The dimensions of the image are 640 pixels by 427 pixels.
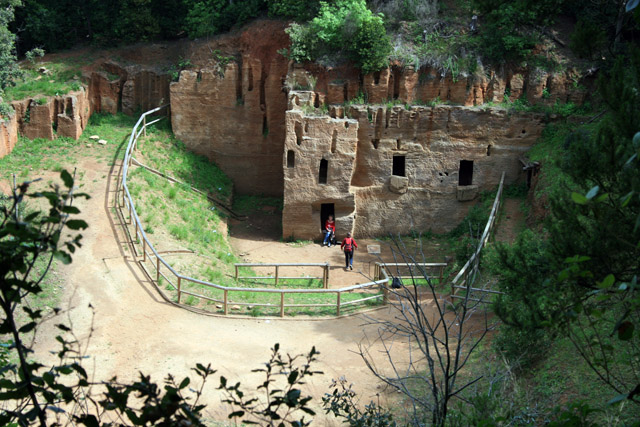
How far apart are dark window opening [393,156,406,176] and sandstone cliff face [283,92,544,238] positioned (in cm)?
5

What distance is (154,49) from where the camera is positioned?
25438 millimetres

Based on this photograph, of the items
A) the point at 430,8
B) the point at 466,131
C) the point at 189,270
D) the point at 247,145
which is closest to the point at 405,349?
the point at 189,270

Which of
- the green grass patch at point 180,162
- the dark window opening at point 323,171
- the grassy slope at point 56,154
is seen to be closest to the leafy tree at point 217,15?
the green grass patch at point 180,162

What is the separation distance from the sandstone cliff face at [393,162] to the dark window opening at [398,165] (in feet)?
0.18

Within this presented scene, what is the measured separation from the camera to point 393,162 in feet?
74.0

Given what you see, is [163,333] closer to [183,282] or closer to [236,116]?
[183,282]

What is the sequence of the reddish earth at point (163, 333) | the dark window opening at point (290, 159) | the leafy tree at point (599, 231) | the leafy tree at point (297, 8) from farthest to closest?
the leafy tree at point (297, 8)
the dark window opening at point (290, 159)
the reddish earth at point (163, 333)
the leafy tree at point (599, 231)

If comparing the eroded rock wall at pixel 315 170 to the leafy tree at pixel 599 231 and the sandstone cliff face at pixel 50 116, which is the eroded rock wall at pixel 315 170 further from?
the leafy tree at pixel 599 231

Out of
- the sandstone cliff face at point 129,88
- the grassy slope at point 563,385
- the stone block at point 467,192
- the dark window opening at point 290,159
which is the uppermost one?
the sandstone cliff face at point 129,88

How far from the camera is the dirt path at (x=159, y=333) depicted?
498 inches

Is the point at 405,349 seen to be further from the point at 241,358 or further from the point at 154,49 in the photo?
the point at 154,49

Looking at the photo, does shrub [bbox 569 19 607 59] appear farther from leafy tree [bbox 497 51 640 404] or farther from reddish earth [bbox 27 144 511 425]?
reddish earth [bbox 27 144 511 425]

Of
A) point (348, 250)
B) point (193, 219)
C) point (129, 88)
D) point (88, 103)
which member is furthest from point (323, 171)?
point (88, 103)

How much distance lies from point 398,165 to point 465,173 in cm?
229
